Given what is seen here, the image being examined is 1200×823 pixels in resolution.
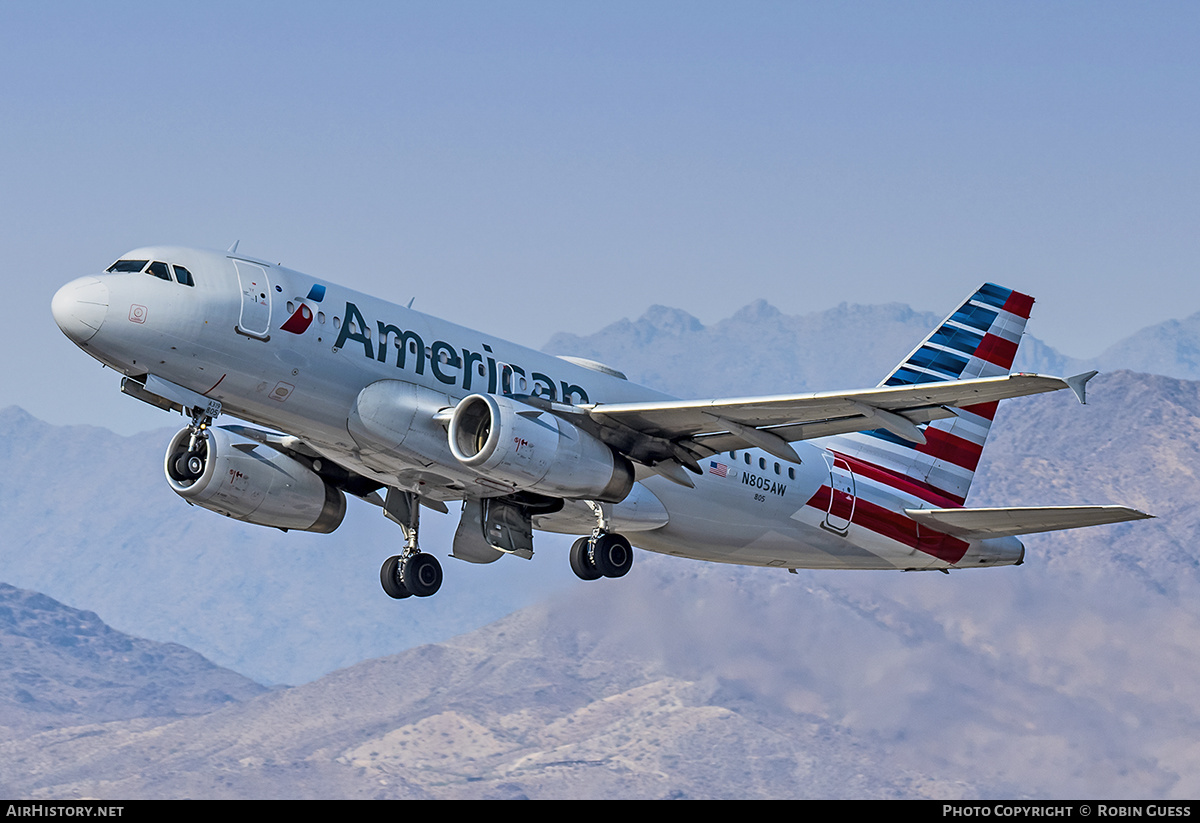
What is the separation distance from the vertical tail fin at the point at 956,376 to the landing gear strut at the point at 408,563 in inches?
450

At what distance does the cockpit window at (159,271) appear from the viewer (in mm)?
32719

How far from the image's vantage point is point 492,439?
33781 millimetres

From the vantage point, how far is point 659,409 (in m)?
35.6

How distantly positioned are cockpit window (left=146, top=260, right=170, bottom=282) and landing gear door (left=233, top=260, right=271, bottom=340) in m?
1.43

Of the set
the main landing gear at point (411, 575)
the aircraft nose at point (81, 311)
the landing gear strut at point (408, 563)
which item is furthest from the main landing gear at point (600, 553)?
the aircraft nose at point (81, 311)

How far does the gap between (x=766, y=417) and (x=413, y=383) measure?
7.50 m

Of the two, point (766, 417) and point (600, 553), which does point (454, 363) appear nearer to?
point (600, 553)

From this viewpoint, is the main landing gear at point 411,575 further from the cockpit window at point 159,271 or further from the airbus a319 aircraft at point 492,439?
the cockpit window at point 159,271

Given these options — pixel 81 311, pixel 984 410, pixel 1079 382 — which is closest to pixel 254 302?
pixel 81 311

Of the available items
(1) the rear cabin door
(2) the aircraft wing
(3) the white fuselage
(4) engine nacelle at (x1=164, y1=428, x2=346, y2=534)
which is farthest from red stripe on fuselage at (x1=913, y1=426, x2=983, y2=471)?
(4) engine nacelle at (x1=164, y1=428, x2=346, y2=534)

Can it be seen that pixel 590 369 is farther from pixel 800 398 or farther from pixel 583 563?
pixel 800 398

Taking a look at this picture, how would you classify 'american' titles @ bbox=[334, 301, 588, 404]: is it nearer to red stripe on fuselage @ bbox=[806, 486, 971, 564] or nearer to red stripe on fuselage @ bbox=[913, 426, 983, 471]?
red stripe on fuselage @ bbox=[806, 486, 971, 564]

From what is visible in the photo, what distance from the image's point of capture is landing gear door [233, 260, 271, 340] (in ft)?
108
